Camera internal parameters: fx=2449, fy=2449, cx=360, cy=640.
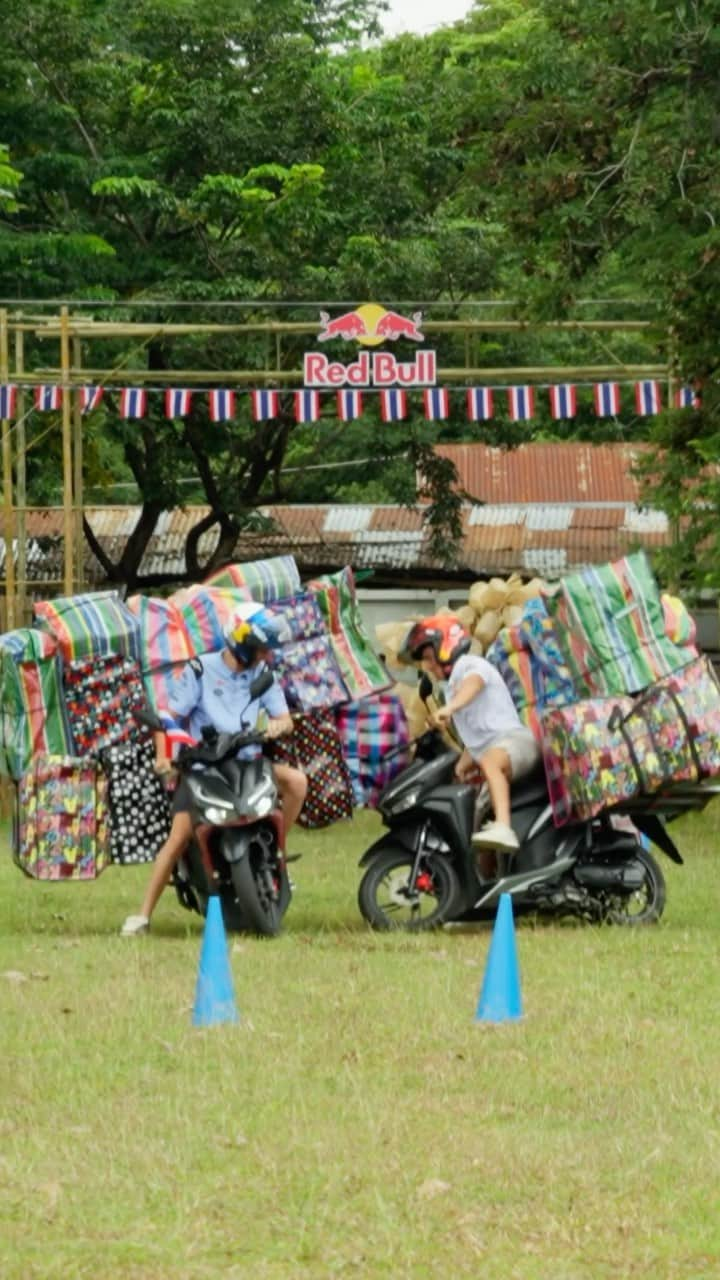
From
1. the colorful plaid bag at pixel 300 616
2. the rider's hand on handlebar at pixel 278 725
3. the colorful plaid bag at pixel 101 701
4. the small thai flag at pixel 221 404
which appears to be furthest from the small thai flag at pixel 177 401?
the rider's hand on handlebar at pixel 278 725

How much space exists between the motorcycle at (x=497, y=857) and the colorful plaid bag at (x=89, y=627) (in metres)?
1.68

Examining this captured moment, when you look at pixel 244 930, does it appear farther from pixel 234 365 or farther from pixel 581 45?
pixel 234 365

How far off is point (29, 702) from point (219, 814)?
1565 millimetres

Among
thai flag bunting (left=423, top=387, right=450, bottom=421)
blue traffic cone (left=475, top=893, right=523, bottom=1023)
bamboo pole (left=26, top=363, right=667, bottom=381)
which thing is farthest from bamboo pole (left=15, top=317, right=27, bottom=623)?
blue traffic cone (left=475, top=893, right=523, bottom=1023)

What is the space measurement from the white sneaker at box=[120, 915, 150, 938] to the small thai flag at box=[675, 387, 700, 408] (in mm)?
10669

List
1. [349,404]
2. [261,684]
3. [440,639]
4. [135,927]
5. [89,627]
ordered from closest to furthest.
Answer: [261,684] < [440,639] < [135,927] < [89,627] < [349,404]

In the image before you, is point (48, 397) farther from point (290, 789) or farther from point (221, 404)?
point (290, 789)

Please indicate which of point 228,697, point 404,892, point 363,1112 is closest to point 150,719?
point 228,697

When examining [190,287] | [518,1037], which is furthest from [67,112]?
[518,1037]

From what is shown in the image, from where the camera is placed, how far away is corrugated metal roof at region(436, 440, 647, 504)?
48.2 m

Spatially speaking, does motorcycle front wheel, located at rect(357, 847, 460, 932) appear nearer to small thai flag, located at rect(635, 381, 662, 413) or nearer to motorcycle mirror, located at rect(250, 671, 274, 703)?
motorcycle mirror, located at rect(250, 671, 274, 703)

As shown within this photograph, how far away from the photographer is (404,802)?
12414 mm

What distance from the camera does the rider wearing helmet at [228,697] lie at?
12336 mm

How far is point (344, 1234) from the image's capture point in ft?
19.7
